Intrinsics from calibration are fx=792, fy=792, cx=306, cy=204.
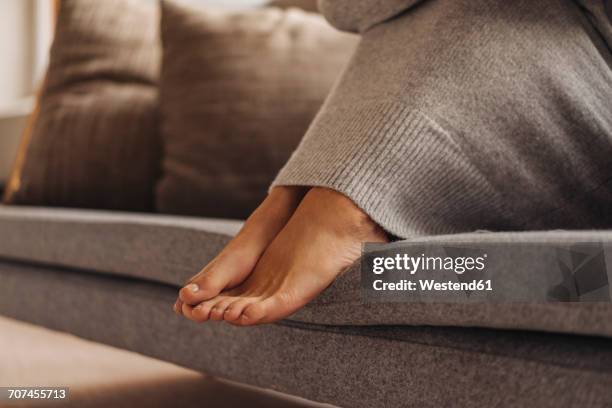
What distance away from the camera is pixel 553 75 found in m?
0.86

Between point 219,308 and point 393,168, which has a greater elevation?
point 393,168

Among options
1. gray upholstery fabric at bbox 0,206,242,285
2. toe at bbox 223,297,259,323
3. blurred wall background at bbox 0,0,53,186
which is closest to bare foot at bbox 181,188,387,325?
toe at bbox 223,297,259,323

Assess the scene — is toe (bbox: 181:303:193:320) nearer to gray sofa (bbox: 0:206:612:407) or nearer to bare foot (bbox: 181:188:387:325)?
bare foot (bbox: 181:188:387:325)

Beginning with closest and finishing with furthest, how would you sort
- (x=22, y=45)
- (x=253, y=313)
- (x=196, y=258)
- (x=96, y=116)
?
(x=253, y=313), (x=196, y=258), (x=96, y=116), (x=22, y=45)

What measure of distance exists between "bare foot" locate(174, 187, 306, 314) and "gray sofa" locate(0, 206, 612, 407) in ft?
0.29

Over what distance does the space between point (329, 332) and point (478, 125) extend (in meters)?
0.27

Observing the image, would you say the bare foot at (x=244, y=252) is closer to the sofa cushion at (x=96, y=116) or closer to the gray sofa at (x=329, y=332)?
the gray sofa at (x=329, y=332)

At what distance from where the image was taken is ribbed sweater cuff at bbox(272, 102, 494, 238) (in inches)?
32.1

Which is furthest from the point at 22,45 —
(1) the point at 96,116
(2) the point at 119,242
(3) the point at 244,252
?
(3) the point at 244,252

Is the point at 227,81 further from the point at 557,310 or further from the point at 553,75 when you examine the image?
the point at 557,310

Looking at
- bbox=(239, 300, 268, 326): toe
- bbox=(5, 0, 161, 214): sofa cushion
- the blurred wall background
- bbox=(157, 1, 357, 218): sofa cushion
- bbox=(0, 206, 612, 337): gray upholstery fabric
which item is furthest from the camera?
the blurred wall background

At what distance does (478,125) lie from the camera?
0.85m

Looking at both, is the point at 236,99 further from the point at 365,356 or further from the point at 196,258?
the point at 365,356

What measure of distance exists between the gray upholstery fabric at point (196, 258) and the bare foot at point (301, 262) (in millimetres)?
29
